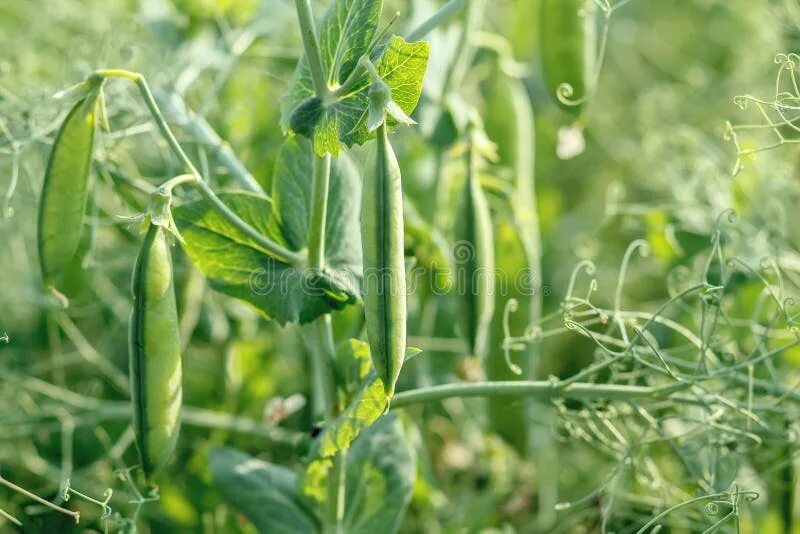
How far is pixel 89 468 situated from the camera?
1.08m

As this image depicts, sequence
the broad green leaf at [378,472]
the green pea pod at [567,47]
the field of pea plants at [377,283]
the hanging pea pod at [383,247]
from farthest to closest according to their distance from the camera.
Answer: the green pea pod at [567,47] < the broad green leaf at [378,472] < the field of pea plants at [377,283] < the hanging pea pod at [383,247]

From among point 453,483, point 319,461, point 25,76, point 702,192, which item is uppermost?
point 25,76

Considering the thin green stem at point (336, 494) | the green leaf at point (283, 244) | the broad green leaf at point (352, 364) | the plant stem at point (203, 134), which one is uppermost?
the plant stem at point (203, 134)

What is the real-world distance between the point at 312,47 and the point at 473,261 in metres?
0.30

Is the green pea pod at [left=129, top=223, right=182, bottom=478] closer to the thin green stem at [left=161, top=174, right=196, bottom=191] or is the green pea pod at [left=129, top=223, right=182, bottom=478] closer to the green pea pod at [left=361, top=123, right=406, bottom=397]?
the thin green stem at [left=161, top=174, right=196, bottom=191]

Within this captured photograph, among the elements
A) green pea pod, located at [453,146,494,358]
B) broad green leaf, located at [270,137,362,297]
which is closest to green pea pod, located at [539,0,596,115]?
green pea pod, located at [453,146,494,358]

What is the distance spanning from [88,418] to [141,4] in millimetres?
545

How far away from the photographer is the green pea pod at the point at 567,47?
39.0 inches

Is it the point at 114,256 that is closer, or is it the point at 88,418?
the point at 88,418

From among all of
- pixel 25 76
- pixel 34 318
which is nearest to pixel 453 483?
pixel 34 318

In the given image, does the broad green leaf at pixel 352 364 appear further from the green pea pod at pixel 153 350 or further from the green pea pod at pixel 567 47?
the green pea pod at pixel 567 47

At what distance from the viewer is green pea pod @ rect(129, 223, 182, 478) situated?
2.15 feet

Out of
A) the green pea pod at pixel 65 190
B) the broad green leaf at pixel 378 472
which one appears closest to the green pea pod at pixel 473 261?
the broad green leaf at pixel 378 472

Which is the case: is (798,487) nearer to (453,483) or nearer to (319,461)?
(453,483)
